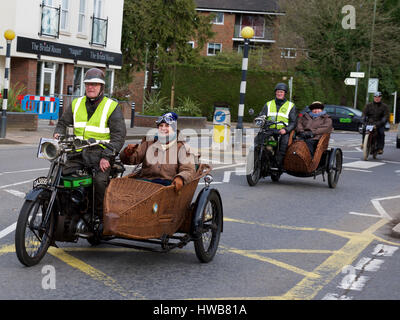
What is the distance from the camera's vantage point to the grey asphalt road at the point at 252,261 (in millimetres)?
5836

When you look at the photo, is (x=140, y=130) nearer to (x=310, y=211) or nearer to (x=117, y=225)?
(x=310, y=211)

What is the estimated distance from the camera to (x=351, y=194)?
1288cm

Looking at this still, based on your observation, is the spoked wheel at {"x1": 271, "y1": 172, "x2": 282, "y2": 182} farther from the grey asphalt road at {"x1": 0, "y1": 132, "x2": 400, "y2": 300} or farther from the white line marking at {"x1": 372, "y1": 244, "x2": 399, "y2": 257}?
the white line marking at {"x1": 372, "y1": 244, "x2": 399, "y2": 257}

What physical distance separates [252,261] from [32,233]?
7.14 feet

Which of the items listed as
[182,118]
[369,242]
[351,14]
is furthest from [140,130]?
[351,14]

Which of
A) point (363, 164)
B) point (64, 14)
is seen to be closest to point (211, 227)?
point (363, 164)

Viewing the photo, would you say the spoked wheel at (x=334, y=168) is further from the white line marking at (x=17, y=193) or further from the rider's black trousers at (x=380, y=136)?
the rider's black trousers at (x=380, y=136)

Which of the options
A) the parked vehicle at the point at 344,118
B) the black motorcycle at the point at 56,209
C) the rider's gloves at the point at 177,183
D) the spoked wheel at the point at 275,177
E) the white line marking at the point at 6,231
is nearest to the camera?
the black motorcycle at the point at 56,209

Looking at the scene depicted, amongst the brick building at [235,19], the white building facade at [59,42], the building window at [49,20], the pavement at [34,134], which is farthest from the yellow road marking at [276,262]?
the brick building at [235,19]

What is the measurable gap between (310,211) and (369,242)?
7.35ft

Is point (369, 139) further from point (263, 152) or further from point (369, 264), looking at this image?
point (369, 264)

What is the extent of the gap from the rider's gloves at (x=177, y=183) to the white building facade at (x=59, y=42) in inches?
942

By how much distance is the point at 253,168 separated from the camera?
12945mm

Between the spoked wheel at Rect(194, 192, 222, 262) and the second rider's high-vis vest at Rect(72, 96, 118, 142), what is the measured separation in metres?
Answer: 1.18
